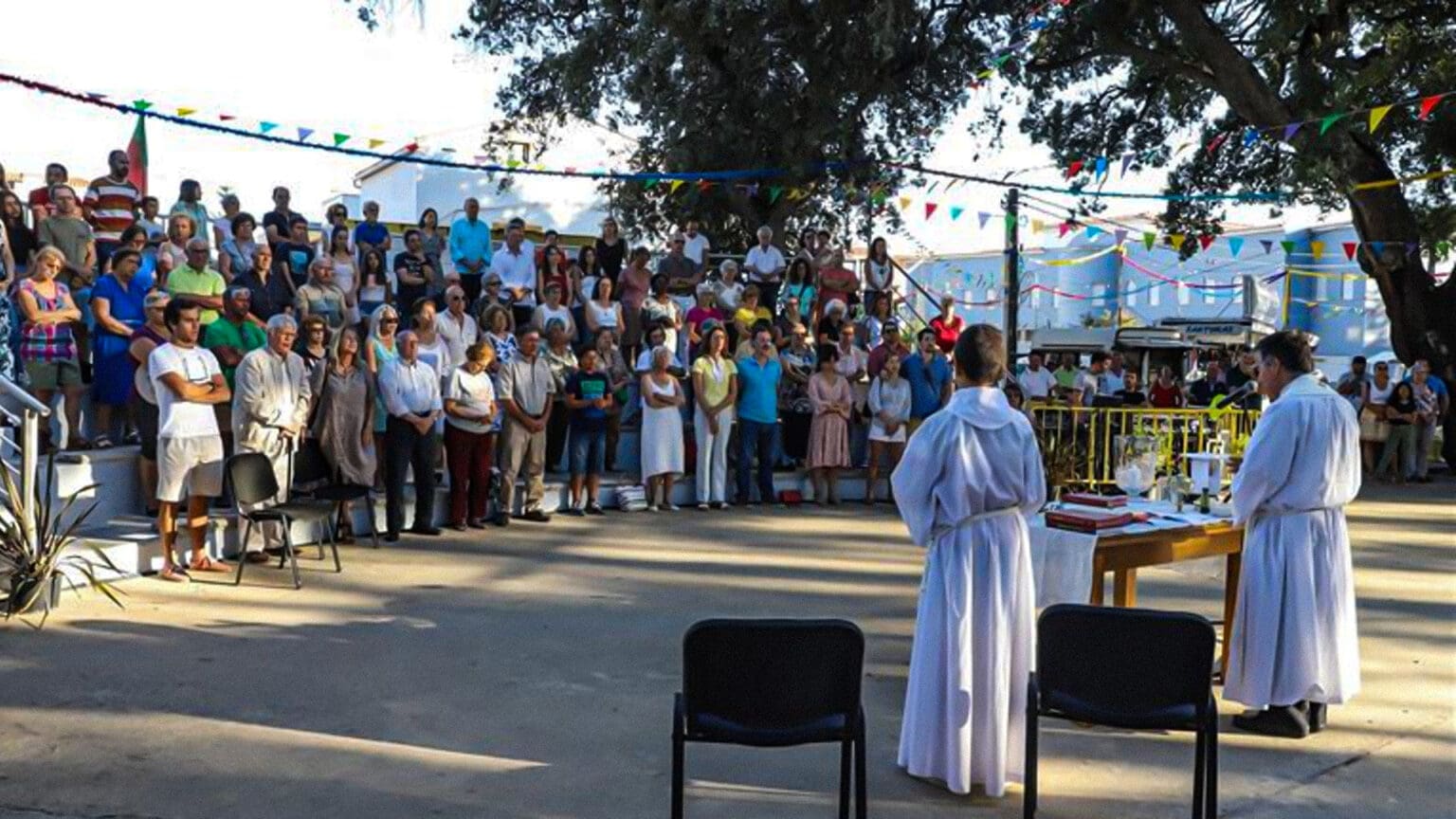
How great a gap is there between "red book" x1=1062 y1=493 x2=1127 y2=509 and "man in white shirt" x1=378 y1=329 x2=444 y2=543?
18.6ft

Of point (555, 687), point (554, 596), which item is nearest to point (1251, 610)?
point (555, 687)

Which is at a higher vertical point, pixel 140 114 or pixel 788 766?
pixel 140 114

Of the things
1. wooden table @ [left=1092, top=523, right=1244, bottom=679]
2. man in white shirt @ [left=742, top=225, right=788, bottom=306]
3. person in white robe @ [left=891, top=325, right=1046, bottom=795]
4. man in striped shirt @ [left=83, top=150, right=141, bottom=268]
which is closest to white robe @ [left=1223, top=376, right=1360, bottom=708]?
wooden table @ [left=1092, top=523, right=1244, bottom=679]

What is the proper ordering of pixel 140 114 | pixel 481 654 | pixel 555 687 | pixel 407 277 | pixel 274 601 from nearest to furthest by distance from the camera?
1. pixel 555 687
2. pixel 481 654
3. pixel 274 601
4. pixel 140 114
5. pixel 407 277

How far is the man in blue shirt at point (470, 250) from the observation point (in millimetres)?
13844

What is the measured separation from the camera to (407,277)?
1311 centimetres

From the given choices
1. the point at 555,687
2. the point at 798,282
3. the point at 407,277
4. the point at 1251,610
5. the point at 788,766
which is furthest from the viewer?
the point at 798,282

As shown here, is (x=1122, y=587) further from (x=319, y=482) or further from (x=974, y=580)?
(x=319, y=482)

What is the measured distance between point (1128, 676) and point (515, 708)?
2891mm

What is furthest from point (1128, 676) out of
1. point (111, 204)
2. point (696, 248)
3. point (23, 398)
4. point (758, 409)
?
point (696, 248)

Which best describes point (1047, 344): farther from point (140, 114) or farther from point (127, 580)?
point (127, 580)

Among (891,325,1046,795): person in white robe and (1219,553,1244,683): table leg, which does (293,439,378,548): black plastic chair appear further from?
(1219,553,1244,683): table leg

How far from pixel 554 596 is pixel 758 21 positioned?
25.1 ft

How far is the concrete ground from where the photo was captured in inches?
192
